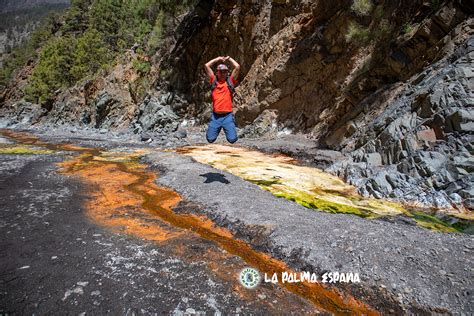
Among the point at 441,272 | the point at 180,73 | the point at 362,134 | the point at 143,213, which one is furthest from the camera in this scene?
the point at 180,73

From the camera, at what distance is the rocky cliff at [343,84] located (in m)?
7.97

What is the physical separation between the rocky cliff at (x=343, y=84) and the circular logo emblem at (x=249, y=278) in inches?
197

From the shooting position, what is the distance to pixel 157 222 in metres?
5.49

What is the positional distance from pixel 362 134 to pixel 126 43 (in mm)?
32844

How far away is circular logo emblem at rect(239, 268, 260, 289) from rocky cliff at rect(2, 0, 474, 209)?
500 centimetres

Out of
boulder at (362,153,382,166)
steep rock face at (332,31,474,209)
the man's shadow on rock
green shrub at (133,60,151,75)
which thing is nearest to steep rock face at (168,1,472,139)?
steep rock face at (332,31,474,209)

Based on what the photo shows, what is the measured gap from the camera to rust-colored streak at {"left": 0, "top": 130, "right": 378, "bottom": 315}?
368 centimetres

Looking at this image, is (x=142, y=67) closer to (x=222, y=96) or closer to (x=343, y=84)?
(x=343, y=84)

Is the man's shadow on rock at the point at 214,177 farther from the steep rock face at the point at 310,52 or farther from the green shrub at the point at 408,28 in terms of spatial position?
the green shrub at the point at 408,28

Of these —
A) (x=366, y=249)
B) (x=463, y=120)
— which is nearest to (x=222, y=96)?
(x=366, y=249)

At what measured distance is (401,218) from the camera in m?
6.16

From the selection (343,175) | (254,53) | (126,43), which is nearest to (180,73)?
(254,53)

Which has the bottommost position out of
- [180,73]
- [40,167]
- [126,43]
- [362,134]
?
[40,167]

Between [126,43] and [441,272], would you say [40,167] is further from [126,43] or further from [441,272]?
[126,43]
